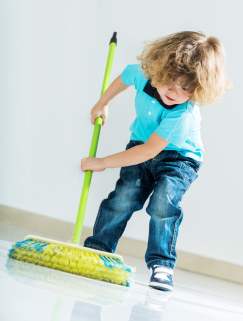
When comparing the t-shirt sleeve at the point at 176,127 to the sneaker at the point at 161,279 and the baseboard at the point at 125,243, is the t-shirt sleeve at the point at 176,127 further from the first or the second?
the baseboard at the point at 125,243

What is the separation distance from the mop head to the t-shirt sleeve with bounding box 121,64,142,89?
50 centimetres

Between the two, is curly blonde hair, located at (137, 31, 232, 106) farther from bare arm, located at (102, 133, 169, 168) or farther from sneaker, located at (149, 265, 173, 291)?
sneaker, located at (149, 265, 173, 291)

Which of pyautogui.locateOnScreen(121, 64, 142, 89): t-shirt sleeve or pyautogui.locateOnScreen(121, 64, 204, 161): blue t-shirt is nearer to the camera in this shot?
pyautogui.locateOnScreen(121, 64, 204, 161): blue t-shirt

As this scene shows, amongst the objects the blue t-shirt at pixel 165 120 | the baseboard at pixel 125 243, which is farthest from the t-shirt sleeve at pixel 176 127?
the baseboard at pixel 125 243

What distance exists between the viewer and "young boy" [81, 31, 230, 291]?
895 mm

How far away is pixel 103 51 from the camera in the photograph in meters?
1.35

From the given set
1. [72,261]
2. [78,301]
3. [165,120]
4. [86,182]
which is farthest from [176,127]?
[78,301]

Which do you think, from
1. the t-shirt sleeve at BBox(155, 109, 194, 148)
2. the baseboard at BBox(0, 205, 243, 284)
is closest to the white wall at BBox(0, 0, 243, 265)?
the baseboard at BBox(0, 205, 243, 284)

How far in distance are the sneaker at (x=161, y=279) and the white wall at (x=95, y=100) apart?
1.46ft

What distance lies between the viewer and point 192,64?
0.88 meters

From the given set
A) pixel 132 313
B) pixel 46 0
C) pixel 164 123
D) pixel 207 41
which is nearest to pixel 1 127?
pixel 46 0

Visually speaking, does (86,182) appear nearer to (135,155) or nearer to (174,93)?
(135,155)

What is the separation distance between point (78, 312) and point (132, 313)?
10 cm

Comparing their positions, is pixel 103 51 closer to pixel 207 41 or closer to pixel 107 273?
pixel 207 41
